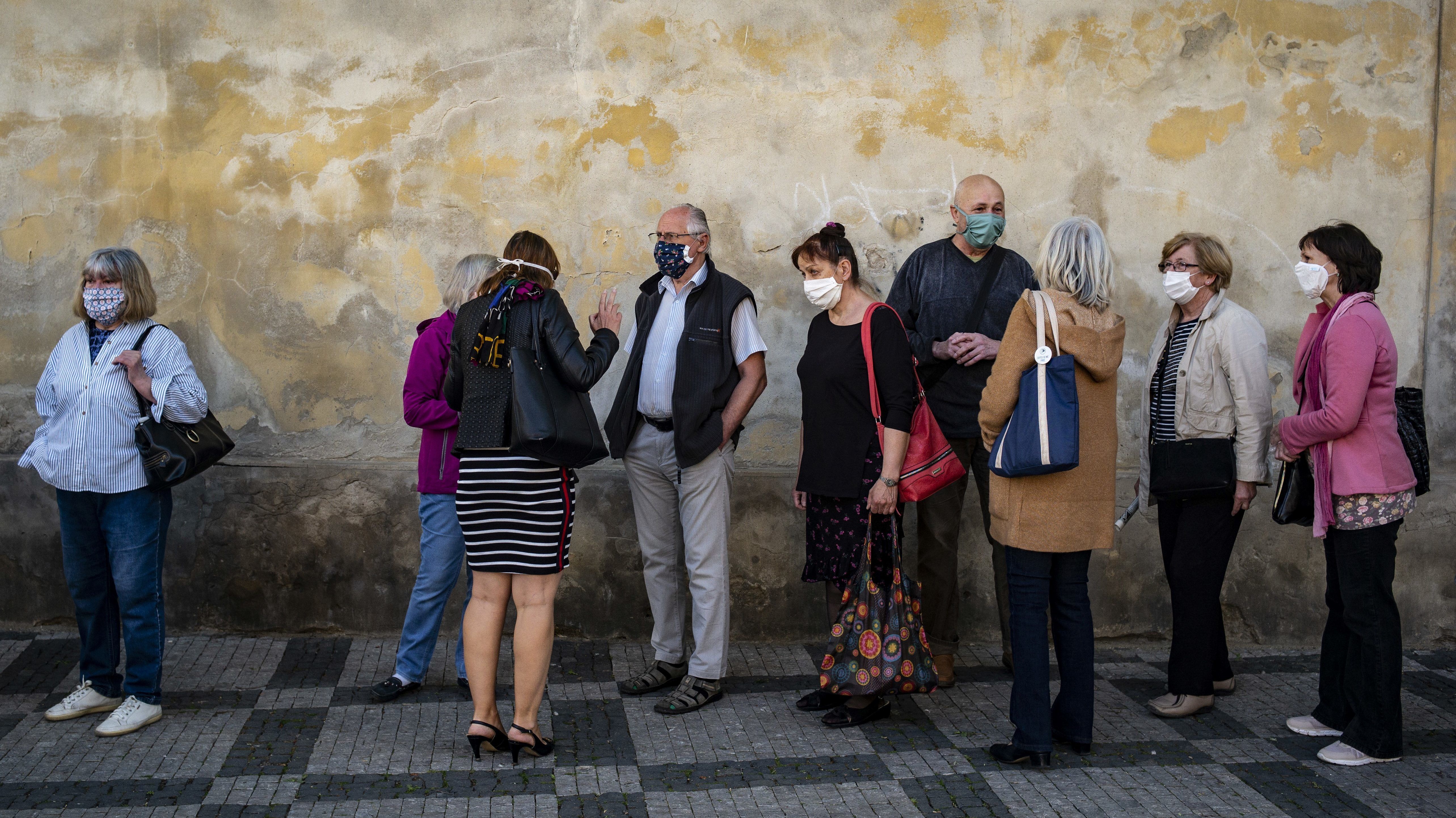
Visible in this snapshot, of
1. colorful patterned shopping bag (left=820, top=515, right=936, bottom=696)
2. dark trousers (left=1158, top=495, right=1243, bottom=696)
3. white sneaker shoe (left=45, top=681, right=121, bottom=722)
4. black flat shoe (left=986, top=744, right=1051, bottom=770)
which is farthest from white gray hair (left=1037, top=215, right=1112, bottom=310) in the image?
white sneaker shoe (left=45, top=681, right=121, bottom=722)

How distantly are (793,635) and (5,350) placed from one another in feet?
13.1

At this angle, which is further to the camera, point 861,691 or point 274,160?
point 274,160

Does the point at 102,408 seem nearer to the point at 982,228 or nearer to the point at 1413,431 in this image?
the point at 982,228

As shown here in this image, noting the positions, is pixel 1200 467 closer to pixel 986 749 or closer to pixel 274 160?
→ pixel 986 749

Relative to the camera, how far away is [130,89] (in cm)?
556

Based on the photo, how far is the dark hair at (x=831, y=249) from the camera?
4.41 m

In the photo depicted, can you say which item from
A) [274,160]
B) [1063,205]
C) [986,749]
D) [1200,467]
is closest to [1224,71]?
[1063,205]

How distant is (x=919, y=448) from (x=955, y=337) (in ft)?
→ 2.29

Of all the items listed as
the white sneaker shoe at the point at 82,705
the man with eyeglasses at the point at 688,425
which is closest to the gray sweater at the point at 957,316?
the man with eyeglasses at the point at 688,425

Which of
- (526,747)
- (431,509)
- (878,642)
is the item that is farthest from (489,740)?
(878,642)

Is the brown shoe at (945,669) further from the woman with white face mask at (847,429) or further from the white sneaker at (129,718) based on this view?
the white sneaker at (129,718)

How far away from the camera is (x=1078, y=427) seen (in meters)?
3.90

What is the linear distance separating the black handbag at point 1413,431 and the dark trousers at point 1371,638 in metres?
0.19

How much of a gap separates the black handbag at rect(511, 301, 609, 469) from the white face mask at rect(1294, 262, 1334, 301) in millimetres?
2531
